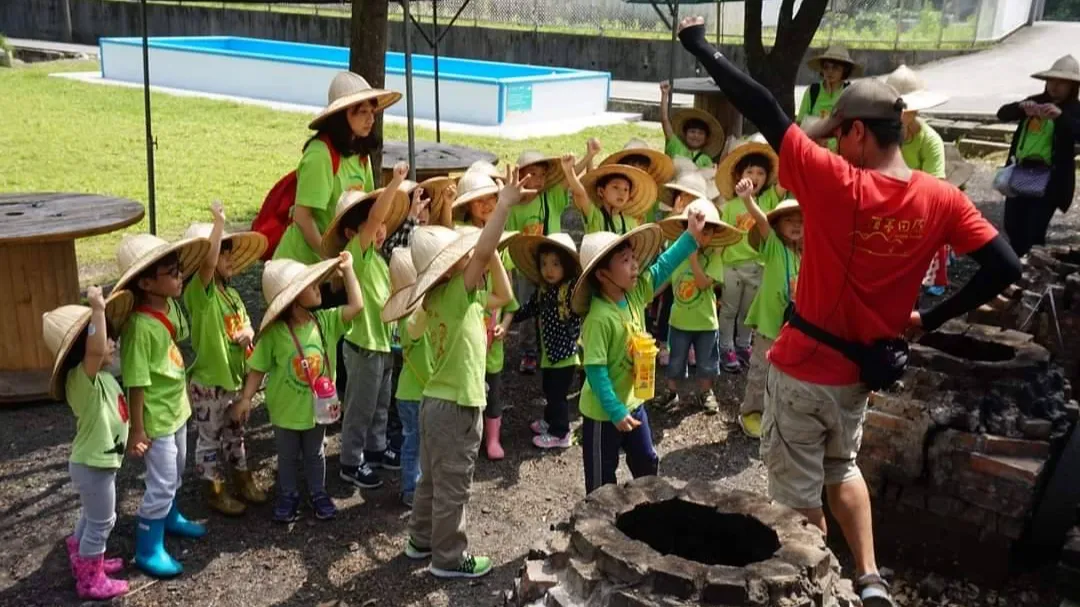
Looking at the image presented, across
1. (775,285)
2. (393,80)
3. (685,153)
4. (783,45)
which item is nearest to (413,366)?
(775,285)

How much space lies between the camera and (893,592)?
4.50 meters

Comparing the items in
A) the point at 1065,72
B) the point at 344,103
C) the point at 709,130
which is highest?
the point at 1065,72

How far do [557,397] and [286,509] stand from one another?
1.68m

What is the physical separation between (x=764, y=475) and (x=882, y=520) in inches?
44.0

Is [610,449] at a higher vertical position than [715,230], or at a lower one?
lower

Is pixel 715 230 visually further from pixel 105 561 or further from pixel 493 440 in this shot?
pixel 105 561

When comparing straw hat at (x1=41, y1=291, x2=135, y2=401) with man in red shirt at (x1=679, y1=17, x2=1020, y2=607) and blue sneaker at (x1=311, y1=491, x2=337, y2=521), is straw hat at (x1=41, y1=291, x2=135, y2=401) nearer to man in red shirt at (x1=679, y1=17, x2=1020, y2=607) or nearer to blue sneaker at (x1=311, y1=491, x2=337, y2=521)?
blue sneaker at (x1=311, y1=491, x2=337, y2=521)

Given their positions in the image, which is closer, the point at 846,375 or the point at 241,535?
the point at 846,375

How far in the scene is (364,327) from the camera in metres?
5.20

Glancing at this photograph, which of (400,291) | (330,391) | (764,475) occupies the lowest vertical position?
(764,475)

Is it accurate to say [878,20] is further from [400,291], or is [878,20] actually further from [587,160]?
[400,291]

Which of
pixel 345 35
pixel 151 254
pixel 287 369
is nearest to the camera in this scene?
pixel 151 254

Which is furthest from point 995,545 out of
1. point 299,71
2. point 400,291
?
point 299,71

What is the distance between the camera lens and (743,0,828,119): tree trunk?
11.1m
